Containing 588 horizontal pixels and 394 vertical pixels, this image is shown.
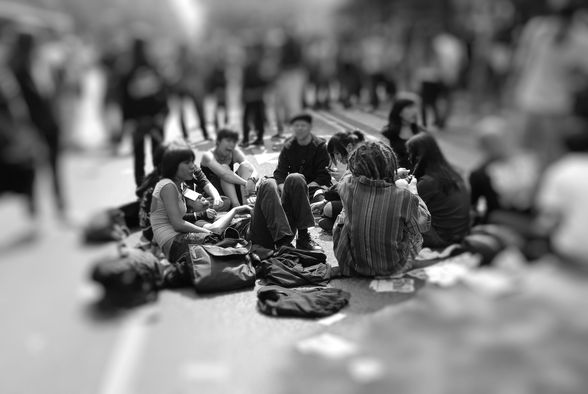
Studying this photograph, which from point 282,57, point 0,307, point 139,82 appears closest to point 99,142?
point 139,82

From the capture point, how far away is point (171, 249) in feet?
11.8

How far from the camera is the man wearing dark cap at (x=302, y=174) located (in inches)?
142

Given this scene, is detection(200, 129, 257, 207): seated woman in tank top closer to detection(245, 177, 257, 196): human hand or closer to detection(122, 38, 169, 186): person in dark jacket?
detection(245, 177, 257, 196): human hand

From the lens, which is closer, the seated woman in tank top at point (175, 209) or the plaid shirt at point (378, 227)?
the seated woman in tank top at point (175, 209)

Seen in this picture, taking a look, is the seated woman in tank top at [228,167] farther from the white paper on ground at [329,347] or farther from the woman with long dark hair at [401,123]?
the white paper on ground at [329,347]

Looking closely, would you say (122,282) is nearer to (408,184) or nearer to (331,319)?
(331,319)

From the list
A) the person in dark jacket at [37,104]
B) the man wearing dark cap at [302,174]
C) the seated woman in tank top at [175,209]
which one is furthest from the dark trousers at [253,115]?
the person in dark jacket at [37,104]

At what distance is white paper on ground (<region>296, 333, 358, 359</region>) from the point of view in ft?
6.64

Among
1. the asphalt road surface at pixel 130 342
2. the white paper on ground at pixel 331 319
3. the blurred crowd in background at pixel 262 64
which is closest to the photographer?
the asphalt road surface at pixel 130 342

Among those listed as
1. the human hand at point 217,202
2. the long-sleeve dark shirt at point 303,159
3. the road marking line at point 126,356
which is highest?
the long-sleeve dark shirt at point 303,159

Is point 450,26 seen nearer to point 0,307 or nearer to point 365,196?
point 365,196

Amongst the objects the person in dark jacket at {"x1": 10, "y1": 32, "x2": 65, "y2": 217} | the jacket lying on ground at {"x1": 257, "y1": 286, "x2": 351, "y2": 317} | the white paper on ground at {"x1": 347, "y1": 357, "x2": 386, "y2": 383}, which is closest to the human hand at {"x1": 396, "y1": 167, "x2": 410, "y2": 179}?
the jacket lying on ground at {"x1": 257, "y1": 286, "x2": 351, "y2": 317}

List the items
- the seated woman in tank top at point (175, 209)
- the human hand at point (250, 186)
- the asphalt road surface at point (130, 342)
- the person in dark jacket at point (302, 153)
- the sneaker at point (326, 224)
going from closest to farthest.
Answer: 1. the asphalt road surface at point (130, 342)
2. the seated woman in tank top at point (175, 209)
3. the person in dark jacket at point (302, 153)
4. the human hand at point (250, 186)
5. the sneaker at point (326, 224)

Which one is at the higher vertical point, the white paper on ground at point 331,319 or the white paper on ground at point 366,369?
the white paper on ground at point 366,369
